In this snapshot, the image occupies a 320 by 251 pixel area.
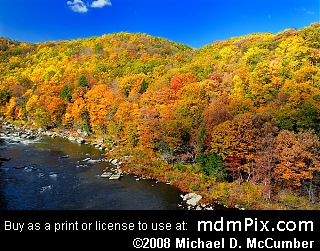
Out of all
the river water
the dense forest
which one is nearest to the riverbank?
the dense forest

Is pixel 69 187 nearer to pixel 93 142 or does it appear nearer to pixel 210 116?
pixel 210 116

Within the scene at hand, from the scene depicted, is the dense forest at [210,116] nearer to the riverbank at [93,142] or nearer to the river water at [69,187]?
the riverbank at [93,142]

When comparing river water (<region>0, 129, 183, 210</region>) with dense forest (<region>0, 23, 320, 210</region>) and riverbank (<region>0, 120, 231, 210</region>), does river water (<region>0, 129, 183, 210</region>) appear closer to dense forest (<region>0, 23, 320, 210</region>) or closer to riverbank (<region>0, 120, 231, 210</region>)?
riverbank (<region>0, 120, 231, 210</region>)

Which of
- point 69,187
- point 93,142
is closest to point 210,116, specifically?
point 69,187

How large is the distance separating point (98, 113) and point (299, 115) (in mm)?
34532

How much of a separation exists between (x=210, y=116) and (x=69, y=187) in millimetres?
16130

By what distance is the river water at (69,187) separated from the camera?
25.4 metres

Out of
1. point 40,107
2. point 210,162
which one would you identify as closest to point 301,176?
point 210,162

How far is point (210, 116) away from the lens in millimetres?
32469

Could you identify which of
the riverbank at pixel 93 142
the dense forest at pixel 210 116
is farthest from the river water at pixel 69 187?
the dense forest at pixel 210 116

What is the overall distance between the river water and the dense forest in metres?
3.10

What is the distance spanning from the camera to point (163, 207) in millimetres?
25328

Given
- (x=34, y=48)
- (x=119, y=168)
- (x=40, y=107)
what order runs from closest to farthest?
(x=119, y=168), (x=40, y=107), (x=34, y=48)

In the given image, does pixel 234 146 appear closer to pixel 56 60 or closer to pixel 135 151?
pixel 135 151
